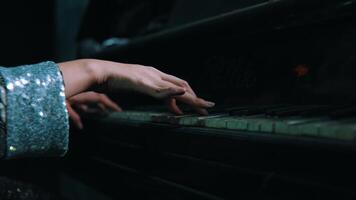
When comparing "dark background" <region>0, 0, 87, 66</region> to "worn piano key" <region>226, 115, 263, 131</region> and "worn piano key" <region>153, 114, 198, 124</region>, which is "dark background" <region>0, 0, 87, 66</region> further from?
"worn piano key" <region>226, 115, 263, 131</region>

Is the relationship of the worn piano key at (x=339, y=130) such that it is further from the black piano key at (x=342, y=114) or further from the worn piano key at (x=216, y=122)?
the worn piano key at (x=216, y=122)

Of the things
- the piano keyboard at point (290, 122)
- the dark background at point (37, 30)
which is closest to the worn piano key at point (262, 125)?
the piano keyboard at point (290, 122)

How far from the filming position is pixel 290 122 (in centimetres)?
63

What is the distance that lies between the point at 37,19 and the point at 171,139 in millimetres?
1948

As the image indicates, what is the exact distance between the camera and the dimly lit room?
24.9 inches

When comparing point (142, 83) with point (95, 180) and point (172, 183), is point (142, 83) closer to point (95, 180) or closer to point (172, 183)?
point (172, 183)

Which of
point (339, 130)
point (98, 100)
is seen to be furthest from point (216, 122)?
point (98, 100)

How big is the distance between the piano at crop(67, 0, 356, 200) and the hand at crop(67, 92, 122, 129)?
0.07 m

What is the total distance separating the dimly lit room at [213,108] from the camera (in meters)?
0.63

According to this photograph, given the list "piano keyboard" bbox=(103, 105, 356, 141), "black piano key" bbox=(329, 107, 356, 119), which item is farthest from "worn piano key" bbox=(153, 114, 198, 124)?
"black piano key" bbox=(329, 107, 356, 119)

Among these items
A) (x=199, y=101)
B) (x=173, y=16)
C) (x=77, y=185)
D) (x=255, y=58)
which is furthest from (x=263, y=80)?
(x=77, y=185)

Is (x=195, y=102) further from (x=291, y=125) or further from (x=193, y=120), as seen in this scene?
(x=291, y=125)

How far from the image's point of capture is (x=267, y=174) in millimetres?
673

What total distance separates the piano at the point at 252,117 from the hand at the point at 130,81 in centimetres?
5
